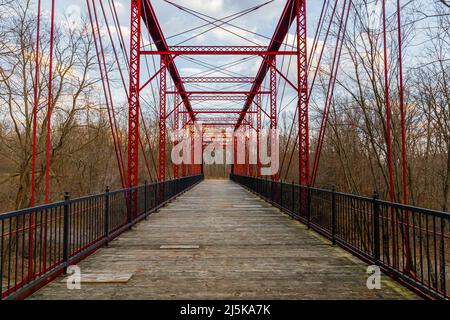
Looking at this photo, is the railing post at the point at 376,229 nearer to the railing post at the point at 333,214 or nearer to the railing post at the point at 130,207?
the railing post at the point at 333,214

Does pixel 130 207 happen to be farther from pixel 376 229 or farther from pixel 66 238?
pixel 376 229

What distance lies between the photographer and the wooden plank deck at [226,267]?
14.2 ft

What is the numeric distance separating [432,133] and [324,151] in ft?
35.3

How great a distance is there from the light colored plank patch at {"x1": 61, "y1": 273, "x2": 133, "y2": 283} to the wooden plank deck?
9 cm

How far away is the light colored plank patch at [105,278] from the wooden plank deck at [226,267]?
0.09 meters

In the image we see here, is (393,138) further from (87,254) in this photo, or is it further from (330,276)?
(87,254)

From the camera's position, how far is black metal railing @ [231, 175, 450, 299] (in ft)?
13.3

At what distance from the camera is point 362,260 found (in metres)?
5.82

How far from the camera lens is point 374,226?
208 inches

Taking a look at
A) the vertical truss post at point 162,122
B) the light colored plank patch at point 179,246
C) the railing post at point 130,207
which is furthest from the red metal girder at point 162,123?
the light colored plank patch at point 179,246

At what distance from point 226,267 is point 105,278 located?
1906mm

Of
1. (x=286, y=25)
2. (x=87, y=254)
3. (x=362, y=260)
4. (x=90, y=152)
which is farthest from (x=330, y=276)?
(x=90, y=152)

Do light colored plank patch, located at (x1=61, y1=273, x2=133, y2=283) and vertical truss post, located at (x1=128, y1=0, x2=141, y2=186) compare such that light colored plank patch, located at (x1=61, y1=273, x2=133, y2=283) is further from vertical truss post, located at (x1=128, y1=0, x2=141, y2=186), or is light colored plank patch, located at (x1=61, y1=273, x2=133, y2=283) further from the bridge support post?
vertical truss post, located at (x1=128, y1=0, x2=141, y2=186)

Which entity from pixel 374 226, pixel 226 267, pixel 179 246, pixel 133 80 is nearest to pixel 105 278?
pixel 226 267
